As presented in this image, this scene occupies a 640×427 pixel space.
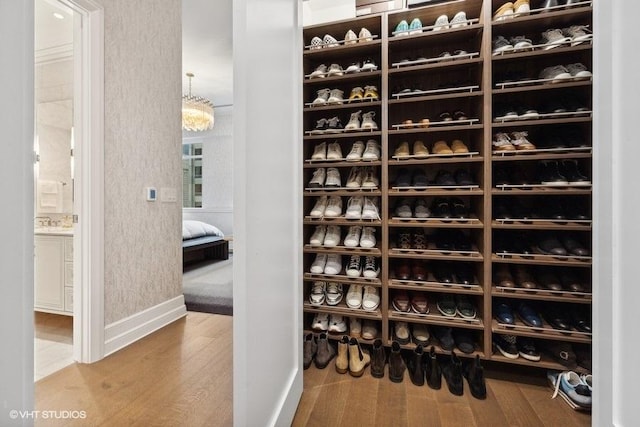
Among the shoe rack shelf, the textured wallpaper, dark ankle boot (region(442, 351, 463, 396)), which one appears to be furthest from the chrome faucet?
dark ankle boot (region(442, 351, 463, 396))

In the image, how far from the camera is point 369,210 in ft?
5.53

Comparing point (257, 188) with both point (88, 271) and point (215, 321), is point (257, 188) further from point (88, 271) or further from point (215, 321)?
point (215, 321)

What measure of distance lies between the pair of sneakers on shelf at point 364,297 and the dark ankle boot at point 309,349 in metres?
0.31

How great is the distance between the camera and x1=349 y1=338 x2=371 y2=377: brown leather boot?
5.04 ft

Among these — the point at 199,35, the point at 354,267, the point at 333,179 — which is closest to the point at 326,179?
the point at 333,179

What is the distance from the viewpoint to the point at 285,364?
115cm

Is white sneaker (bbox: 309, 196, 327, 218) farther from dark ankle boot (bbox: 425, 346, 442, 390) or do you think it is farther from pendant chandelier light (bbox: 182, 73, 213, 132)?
pendant chandelier light (bbox: 182, 73, 213, 132)

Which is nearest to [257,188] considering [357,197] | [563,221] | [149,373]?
[357,197]

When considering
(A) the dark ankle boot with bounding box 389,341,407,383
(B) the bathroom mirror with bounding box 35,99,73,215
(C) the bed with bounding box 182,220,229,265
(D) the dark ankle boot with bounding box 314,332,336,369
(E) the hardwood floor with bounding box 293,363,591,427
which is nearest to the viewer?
(E) the hardwood floor with bounding box 293,363,591,427

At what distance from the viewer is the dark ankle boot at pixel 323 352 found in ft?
5.28

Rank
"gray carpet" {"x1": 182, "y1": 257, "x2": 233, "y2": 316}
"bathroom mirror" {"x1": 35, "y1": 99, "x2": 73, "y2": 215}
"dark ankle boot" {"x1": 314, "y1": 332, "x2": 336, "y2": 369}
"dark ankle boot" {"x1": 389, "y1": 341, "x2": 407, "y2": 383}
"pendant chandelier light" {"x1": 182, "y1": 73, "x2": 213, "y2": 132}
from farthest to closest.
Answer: "pendant chandelier light" {"x1": 182, "y1": 73, "x2": 213, "y2": 132} → "bathroom mirror" {"x1": 35, "y1": 99, "x2": 73, "y2": 215} → "gray carpet" {"x1": 182, "y1": 257, "x2": 233, "y2": 316} → "dark ankle boot" {"x1": 314, "y1": 332, "x2": 336, "y2": 369} → "dark ankle boot" {"x1": 389, "y1": 341, "x2": 407, "y2": 383}

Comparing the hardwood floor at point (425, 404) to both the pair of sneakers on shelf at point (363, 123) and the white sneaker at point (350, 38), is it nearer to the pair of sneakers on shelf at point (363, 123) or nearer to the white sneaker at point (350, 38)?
the pair of sneakers on shelf at point (363, 123)

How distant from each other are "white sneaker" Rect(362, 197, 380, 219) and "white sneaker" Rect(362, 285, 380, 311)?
449 millimetres

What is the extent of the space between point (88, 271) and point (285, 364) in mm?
1330
